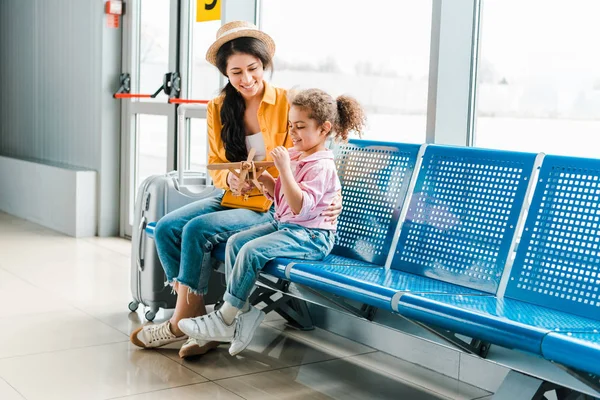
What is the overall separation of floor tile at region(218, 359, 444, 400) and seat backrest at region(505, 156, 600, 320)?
2.04ft

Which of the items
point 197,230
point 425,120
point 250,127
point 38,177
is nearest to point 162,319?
point 197,230

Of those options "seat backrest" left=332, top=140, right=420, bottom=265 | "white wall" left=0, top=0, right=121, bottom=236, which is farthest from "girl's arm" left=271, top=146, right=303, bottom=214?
"white wall" left=0, top=0, right=121, bottom=236

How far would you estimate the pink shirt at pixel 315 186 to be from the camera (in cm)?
291

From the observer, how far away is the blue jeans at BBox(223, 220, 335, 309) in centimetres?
280

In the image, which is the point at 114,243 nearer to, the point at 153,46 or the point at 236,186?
the point at 153,46

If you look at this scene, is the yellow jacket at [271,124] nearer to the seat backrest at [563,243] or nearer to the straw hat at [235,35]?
the straw hat at [235,35]

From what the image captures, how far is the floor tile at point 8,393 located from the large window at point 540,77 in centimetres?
197

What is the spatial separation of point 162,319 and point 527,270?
6.19 feet

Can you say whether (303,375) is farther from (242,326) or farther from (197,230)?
(197,230)

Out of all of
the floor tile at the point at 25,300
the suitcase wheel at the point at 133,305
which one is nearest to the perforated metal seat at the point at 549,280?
the suitcase wheel at the point at 133,305

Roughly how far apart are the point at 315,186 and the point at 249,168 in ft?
0.88

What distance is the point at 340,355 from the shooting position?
10.8 feet

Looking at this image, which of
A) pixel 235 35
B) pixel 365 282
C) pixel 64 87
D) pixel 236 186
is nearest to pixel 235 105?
pixel 235 35

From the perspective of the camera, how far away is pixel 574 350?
6.12 feet
